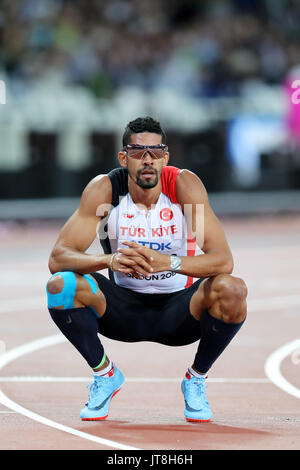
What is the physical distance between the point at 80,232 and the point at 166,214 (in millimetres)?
581

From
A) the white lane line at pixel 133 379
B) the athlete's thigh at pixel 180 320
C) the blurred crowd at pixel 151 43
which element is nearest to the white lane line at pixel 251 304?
the white lane line at pixel 133 379

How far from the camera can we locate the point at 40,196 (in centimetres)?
2062

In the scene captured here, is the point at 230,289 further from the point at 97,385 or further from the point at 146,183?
the point at 97,385

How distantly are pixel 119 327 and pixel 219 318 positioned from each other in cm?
72

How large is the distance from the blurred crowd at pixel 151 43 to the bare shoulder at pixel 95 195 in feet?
46.9

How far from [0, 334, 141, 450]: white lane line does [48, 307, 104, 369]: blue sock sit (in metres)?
0.48

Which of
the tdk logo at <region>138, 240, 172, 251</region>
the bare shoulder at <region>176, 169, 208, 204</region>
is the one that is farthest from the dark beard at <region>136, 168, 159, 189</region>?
the tdk logo at <region>138, 240, 172, 251</region>

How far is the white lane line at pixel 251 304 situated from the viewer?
1081cm

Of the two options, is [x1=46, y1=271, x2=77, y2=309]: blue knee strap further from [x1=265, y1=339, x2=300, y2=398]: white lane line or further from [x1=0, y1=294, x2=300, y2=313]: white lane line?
[x1=0, y1=294, x2=300, y2=313]: white lane line

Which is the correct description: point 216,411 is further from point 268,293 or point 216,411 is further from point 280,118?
point 280,118

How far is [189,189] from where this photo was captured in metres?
6.09

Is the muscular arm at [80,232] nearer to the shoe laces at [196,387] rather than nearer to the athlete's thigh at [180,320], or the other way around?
the athlete's thigh at [180,320]

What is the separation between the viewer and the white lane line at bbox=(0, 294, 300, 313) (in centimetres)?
1081

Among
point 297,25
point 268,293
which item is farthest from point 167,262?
point 297,25
